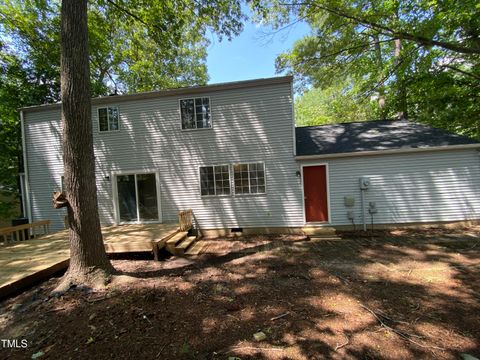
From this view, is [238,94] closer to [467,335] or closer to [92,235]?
[92,235]

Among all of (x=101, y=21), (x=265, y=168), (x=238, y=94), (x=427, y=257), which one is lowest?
(x=427, y=257)

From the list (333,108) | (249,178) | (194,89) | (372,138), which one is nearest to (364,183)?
(372,138)

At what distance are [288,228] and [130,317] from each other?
20.3ft

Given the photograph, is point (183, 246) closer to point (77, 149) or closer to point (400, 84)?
point (77, 149)

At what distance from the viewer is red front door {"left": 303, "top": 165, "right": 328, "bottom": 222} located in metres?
8.45

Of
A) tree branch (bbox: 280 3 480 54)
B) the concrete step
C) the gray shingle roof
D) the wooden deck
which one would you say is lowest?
the concrete step

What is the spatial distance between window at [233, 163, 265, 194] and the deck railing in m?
1.93

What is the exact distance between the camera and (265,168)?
28.1 ft

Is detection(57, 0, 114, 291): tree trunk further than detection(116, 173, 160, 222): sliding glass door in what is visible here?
No

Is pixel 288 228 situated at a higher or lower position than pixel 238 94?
lower

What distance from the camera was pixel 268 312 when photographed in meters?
3.38

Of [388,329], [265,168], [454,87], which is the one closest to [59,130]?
[265,168]

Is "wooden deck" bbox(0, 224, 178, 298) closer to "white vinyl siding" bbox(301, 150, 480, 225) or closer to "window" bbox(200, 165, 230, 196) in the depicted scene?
"window" bbox(200, 165, 230, 196)

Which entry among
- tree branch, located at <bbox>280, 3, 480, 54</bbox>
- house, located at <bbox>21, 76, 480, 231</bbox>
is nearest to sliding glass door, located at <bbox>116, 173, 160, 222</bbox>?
house, located at <bbox>21, 76, 480, 231</bbox>
